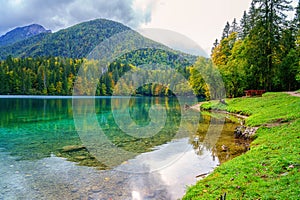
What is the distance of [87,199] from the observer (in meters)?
8.30

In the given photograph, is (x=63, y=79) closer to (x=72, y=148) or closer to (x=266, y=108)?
(x=266, y=108)

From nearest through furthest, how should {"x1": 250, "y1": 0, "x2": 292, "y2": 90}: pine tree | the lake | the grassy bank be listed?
the grassy bank
the lake
{"x1": 250, "y1": 0, "x2": 292, "y2": 90}: pine tree

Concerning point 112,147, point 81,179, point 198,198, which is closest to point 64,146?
point 112,147

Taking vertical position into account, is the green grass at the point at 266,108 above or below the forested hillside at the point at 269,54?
below

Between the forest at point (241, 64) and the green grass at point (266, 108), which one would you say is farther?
the forest at point (241, 64)

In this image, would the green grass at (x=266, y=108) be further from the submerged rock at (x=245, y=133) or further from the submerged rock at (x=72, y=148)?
the submerged rock at (x=72, y=148)

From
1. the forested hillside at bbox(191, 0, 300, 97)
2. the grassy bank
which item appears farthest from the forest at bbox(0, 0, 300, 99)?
the grassy bank

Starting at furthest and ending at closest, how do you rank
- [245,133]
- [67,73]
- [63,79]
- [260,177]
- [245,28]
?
1. [67,73]
2. [63,79]
3. [245,28]
4. [245,133]
5. [260,177]

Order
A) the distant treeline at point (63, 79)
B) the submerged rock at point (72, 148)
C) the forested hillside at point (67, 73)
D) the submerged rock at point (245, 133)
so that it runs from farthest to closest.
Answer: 1. the distant treeline at point (63, 79)
2. the forested hillside at point (67, 73)
3. the submerged rock at point (245, 133)
4. the submerged rock at point (72, 148)

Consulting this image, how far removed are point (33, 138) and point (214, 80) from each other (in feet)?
139

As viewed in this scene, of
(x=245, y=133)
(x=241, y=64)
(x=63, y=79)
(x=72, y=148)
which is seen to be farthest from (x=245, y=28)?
(x=63, y=79)

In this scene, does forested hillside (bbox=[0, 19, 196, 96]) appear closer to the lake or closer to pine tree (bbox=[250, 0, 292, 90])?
pine tree (bbox=[250, 0, 292, 90])

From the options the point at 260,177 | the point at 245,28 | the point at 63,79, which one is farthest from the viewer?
the point at 63,79

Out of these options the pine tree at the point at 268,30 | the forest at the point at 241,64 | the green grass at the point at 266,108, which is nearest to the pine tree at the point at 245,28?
the forest at the point at 241,64
